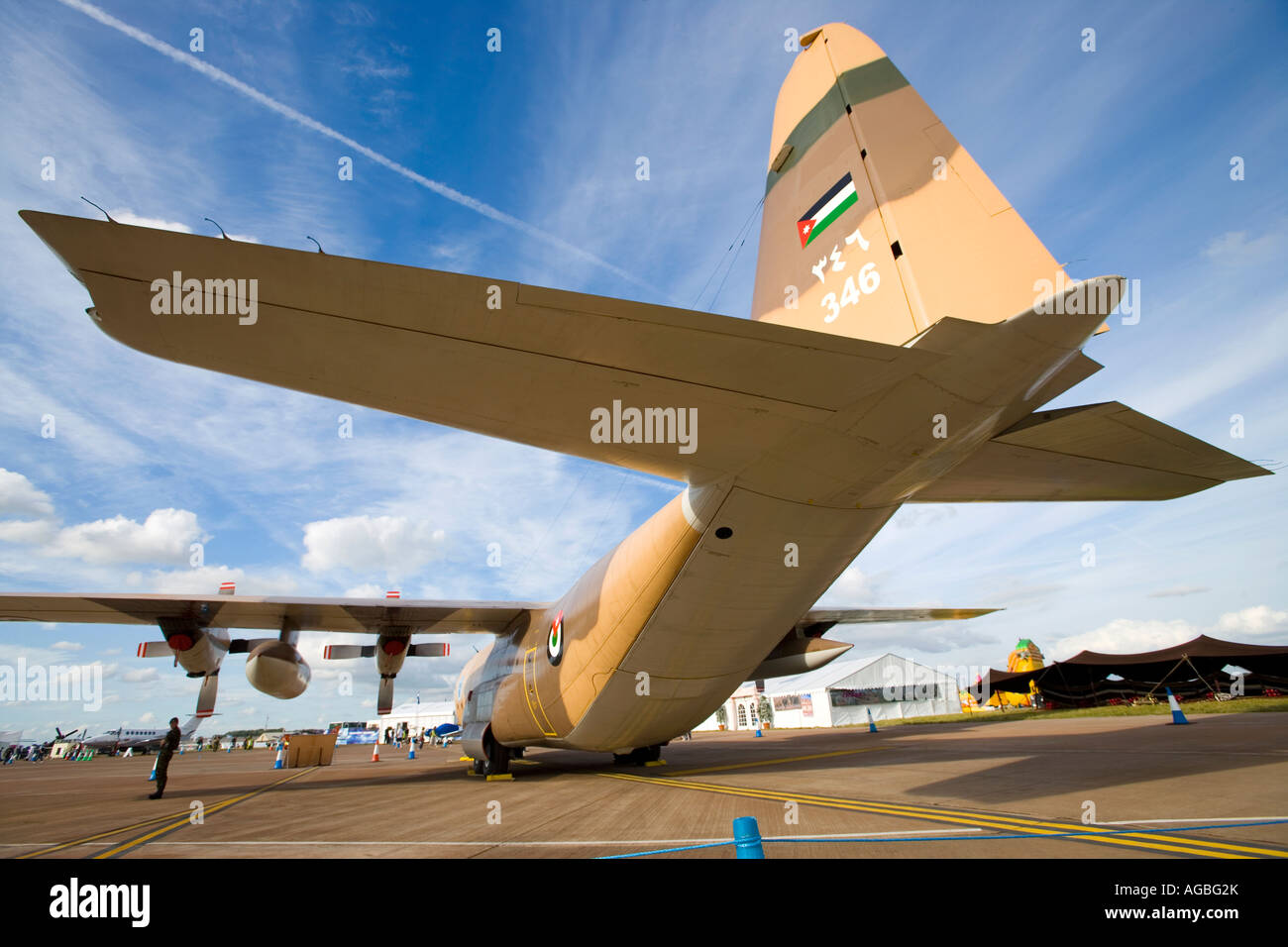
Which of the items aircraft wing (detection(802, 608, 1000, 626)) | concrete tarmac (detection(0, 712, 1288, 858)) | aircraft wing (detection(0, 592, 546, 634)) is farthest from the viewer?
aircraft wing (detection(802, 608, 1000, 626))

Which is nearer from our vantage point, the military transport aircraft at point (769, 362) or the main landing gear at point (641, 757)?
the military transport aircraft at point (769, 362)

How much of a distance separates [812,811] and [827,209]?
588cm

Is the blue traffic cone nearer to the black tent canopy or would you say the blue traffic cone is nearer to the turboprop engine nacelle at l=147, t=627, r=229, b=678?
the turboprop engine nacelle at l=147, t=627, r=229, b=678

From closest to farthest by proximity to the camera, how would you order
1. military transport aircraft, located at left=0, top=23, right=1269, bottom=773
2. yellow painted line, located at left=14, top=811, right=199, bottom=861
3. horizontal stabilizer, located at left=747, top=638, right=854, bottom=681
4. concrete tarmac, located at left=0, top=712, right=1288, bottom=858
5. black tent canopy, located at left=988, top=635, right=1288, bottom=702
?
military transport aircraft, located at left=0, top=23, right=1269, bottom=773
concrete tarmac, located at left=0, top=712, right=1288, bottom=858
yellow painted line, located at left=14, top=811, right=199, bottom=861
horizontal stabilizer, located at left=747, top=638, right=854, bottom=681
black tent canopy, located at left=988, top=635, right=1288, bottom=702

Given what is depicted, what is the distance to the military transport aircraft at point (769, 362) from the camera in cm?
366

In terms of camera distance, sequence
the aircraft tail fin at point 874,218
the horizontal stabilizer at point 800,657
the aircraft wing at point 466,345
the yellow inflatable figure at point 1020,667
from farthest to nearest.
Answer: the yellow inflatable figure at point 1020,667 < the horizontal stabilizer at point 800,657 < the aircraft tail fin at point 874,218 < the aircraft wing at point 466,345

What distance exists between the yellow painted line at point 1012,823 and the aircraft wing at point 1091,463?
3.31 metres

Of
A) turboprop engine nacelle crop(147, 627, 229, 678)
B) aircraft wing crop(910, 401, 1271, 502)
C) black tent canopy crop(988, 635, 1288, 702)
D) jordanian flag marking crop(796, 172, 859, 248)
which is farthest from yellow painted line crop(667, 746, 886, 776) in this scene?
black tent canopy crop(988, 635, 1288, 702)

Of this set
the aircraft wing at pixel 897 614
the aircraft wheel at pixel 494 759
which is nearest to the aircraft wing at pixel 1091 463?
the aircraft wing at pixel 897 614

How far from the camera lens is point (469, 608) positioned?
14586 mm

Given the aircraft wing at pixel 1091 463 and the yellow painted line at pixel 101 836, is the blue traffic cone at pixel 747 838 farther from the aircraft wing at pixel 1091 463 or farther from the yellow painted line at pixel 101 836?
the yellow painted line at pixel 101 836

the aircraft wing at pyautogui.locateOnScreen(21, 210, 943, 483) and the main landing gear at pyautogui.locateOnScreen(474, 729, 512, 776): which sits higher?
the aircraft wing at pyautogui.locateOnScreen(21, 210, 943, 483)

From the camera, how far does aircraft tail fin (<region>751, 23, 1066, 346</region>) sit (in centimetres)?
485

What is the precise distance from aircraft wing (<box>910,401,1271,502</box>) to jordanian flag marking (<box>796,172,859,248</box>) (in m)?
2.65
